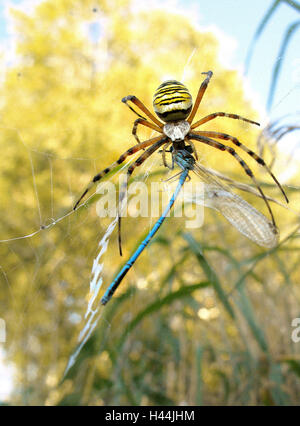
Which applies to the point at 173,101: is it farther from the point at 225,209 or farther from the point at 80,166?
the point at 80,166

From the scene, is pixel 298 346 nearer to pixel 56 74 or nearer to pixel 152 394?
pixel 152 394

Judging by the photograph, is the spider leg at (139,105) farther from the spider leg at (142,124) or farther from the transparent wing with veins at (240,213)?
the transparent wing with veins at (240,213)

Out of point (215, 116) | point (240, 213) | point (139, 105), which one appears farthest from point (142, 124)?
point (240, 213)

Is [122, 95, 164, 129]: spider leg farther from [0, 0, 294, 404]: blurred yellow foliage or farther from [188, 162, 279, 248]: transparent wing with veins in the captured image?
[188, 162, 279, 248]: transparent wing with veins

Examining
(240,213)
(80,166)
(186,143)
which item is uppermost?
(80,166)

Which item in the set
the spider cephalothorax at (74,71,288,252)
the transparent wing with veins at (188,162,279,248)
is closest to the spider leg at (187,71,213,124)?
the spider cephalothorax at (74,71,288,252)

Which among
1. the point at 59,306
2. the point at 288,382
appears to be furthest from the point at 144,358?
the point at 288,382
